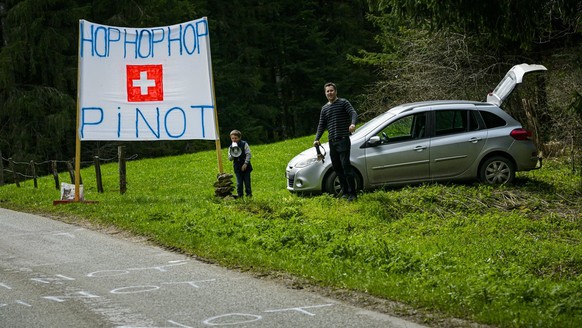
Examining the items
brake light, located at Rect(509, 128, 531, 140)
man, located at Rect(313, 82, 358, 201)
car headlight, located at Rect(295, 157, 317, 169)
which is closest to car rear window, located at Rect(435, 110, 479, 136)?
brake light, located at Rect(509, 128, 531, 140)

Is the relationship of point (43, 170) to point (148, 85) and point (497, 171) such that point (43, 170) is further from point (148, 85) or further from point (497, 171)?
point (497, 171)

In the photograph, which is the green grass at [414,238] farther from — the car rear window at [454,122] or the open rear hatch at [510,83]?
the open rear hatch at [510,83]

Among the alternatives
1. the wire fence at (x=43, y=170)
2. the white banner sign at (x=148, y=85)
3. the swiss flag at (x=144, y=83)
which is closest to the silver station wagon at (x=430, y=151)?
the white banner sign at (x=148, y=85)

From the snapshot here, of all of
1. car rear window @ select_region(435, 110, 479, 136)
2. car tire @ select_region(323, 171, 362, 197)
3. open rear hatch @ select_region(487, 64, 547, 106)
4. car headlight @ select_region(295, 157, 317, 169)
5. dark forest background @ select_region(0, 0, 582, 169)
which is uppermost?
dark forest background @ select_region(0, 0, 582, 169)

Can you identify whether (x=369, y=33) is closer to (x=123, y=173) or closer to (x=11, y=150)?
(x=11, y=150)

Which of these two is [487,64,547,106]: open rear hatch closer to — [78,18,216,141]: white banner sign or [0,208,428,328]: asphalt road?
[78,18,216,141]: white banner sign

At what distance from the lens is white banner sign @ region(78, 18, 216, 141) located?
17.2 meters

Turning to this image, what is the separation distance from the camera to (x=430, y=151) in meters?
16.5

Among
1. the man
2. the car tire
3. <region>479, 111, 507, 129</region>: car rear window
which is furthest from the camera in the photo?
<region>479, 111, 507, 129</region>: car rear window

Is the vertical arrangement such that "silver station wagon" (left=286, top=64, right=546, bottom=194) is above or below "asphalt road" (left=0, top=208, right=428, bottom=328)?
above

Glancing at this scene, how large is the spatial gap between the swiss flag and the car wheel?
638cm

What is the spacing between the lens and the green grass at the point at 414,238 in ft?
27.4

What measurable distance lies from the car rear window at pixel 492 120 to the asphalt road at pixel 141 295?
25.3ft

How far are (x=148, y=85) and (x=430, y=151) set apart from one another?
5.63 m
